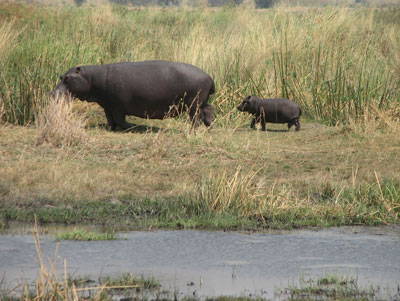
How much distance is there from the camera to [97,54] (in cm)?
1233

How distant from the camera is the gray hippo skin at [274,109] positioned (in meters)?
10.4

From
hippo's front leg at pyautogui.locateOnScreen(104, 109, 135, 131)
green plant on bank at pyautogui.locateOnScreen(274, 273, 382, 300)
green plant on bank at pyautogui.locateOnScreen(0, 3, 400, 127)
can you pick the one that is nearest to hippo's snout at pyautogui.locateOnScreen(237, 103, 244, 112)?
green plant on bank at pyautogui.locateOnScreen(0, 3, 400, 127)

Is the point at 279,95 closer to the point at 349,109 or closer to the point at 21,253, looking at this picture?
the point at 349,109

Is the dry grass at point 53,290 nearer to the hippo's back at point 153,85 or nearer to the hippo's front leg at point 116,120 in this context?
the hippo's back at point 153,85

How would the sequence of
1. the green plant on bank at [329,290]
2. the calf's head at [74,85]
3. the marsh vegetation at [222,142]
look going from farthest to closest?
the calf's head at [74,85]
the marsh vegetation at [222,142]
the green plant on bank at [329,290]

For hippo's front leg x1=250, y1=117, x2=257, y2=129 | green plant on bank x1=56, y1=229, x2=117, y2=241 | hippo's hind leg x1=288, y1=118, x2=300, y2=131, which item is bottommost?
hippo's front leg x1=250, y1=117, x2=257, y2=129

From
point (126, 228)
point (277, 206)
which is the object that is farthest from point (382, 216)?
point (126, 228)

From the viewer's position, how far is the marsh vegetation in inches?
230

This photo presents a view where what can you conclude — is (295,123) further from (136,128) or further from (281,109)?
(136,128)

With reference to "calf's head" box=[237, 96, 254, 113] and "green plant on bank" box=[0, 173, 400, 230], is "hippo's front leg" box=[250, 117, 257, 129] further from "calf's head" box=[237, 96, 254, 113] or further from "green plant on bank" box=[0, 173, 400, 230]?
"green plant on bank" box=[0, 173, 400, 230]

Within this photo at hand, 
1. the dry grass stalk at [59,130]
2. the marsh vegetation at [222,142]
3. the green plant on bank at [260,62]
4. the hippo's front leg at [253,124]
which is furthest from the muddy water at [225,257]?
the hippo's front leg at [253,124]

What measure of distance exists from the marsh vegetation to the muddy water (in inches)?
16.2

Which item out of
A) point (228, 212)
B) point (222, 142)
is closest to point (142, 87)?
point (222, 142)

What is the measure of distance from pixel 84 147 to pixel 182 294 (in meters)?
4.93
